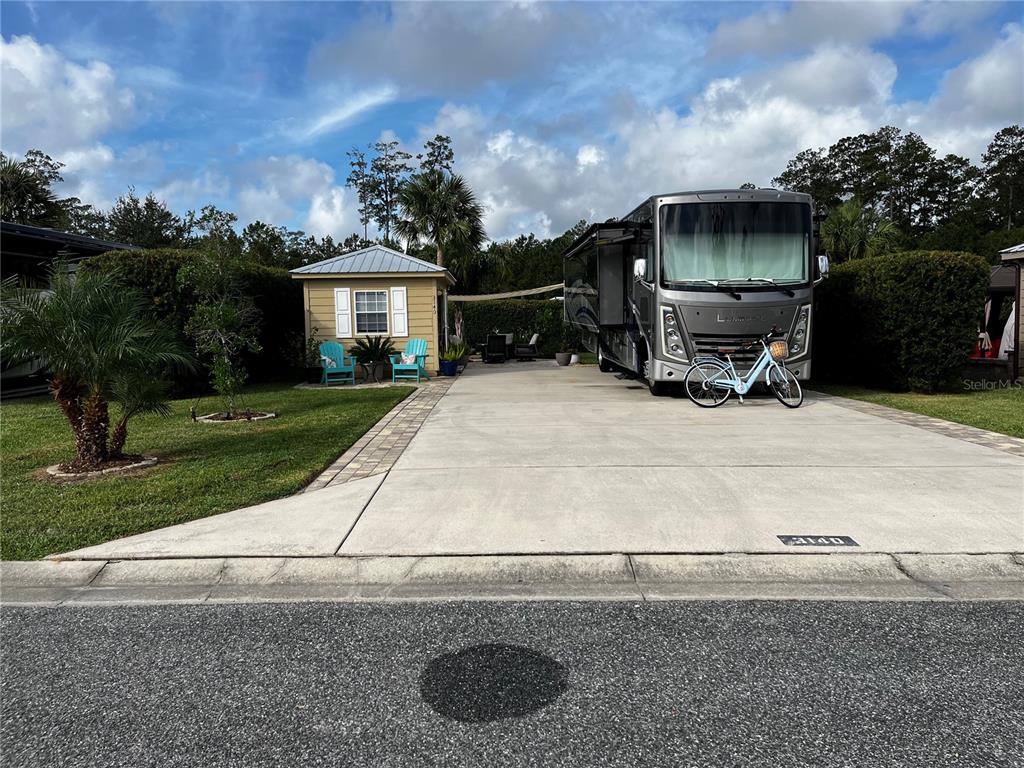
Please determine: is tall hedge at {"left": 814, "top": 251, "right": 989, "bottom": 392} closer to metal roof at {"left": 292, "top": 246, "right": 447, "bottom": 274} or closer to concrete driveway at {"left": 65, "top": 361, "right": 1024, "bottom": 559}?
concrete driveway at {"left": 65, "top": 361, "right": 1024, "bottom": 559}

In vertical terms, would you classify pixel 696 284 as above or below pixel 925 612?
above

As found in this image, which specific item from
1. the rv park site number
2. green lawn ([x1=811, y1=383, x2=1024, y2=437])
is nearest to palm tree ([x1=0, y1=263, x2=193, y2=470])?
the rv park site number

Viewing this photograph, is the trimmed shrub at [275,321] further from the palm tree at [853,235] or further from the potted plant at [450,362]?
the palm tree at [853,235]

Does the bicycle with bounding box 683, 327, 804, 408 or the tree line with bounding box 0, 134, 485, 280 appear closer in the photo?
the bicycle with bounding box 683, 327, 804, 408

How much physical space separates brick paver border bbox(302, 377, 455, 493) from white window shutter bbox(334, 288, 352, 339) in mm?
5332

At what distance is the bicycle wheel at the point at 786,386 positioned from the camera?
10.4m

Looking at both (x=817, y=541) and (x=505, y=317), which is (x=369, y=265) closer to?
(x=505, y=317)

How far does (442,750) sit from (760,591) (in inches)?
85.1

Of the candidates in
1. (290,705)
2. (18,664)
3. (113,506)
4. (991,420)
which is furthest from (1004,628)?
(991,420)

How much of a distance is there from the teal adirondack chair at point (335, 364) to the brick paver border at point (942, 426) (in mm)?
9992

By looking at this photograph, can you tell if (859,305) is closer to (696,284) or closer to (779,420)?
(696,284)

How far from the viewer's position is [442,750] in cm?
249

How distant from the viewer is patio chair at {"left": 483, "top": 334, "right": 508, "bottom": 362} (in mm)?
22266

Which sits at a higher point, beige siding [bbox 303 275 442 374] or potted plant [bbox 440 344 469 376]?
beige siding [bbox 303 275 442 374]
